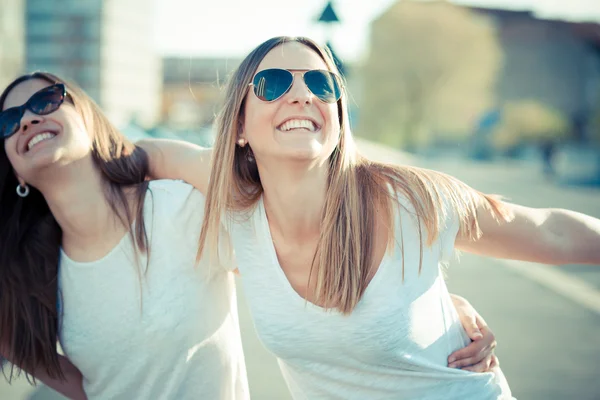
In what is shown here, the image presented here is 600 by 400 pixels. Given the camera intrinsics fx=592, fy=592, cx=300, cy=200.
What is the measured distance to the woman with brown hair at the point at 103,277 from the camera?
2373 mm

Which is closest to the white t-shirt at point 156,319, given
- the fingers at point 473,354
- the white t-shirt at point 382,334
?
the white t-shirt at point 382,334

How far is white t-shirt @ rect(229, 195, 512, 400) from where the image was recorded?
202cm

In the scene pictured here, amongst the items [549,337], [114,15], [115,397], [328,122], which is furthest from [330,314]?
[114,15]

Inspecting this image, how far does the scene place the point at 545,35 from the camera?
53750 mm

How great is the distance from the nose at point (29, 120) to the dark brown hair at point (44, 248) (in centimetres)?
18

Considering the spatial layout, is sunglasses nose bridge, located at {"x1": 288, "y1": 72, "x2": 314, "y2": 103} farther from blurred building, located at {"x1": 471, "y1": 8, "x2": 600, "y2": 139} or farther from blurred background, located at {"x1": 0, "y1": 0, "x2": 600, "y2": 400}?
blurred building, located at {"x1": 471, "y1": 8, "x2": 600, "y2": 139}

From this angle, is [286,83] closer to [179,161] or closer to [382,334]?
[179,161]

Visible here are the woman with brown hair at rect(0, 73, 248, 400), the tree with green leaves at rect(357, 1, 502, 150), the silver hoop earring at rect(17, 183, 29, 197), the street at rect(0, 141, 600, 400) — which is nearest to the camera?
the woman with brown hair at rect(0, 73, 248, 400)

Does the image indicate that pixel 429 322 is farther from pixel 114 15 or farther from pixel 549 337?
pixel 114 15

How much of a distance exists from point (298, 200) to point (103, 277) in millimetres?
877

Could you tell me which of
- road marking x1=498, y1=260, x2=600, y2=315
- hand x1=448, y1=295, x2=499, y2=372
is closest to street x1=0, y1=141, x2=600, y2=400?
road marking x1=498, y1=260, x2=600, y2=315

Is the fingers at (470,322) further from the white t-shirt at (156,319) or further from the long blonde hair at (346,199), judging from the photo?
the white t-shirt at (156,319)

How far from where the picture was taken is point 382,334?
1996 mm

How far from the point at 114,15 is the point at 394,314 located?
5476cm
